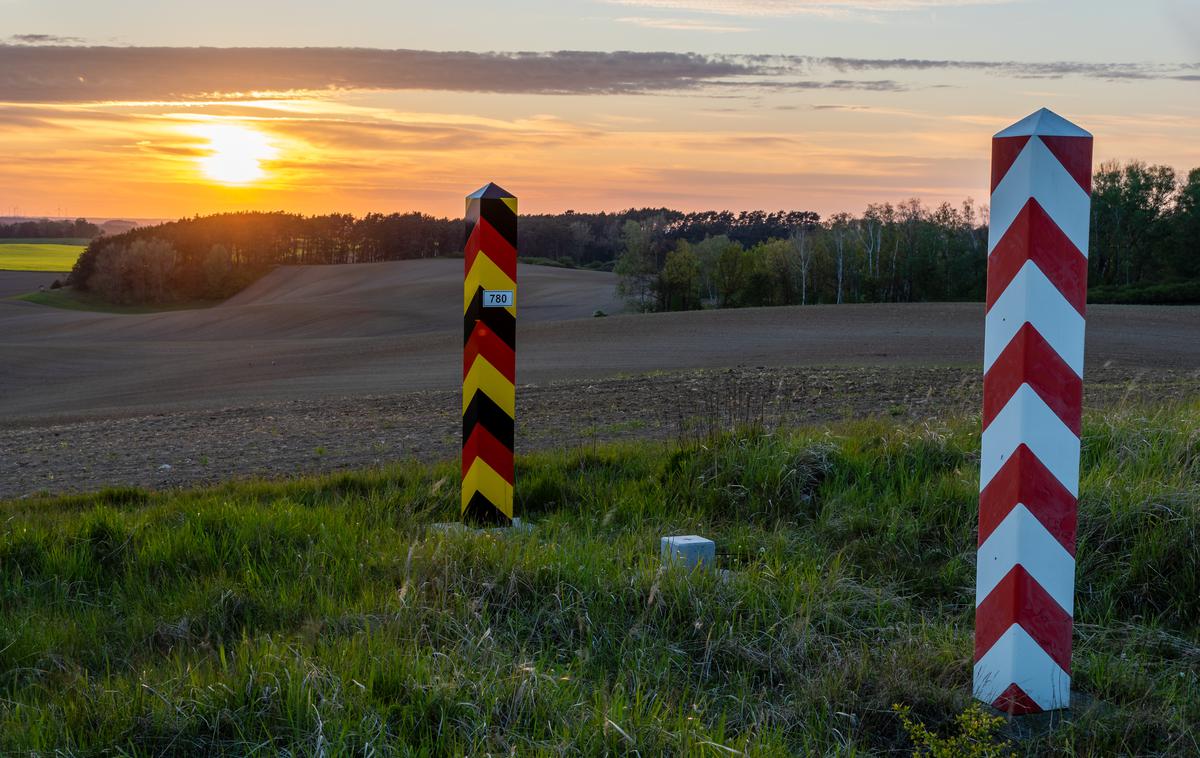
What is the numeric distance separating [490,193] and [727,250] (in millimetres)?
73798

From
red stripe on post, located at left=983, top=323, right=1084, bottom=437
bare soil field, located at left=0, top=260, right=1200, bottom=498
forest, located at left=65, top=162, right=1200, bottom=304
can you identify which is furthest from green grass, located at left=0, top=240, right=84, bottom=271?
red stripe on post, located at left=983, top=323, right=1084, bottom=437

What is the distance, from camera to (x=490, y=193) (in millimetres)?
5918

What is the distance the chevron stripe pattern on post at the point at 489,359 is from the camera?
5855 mm

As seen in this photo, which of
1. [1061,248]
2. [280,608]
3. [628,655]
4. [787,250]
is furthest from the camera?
[787,250]

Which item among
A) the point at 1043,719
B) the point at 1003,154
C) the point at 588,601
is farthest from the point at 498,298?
the point at 1043,719

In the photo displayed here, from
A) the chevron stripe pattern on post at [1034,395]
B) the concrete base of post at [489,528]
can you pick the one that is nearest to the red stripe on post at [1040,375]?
the chevron stripe pattern on post at [1034,395]

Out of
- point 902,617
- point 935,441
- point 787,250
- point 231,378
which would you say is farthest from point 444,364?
point 787,250

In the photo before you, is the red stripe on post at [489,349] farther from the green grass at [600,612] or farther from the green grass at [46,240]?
the green grass at [46,240]

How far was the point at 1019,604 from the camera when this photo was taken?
3.39 metres

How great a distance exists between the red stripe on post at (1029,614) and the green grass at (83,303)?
94.7 m

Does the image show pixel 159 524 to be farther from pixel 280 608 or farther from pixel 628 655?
pixel 628 655

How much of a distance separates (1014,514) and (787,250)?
7560 centimetres

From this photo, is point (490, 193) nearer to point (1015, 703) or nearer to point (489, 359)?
point (489, 359)

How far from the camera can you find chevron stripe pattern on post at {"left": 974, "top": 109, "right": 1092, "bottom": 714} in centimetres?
333
